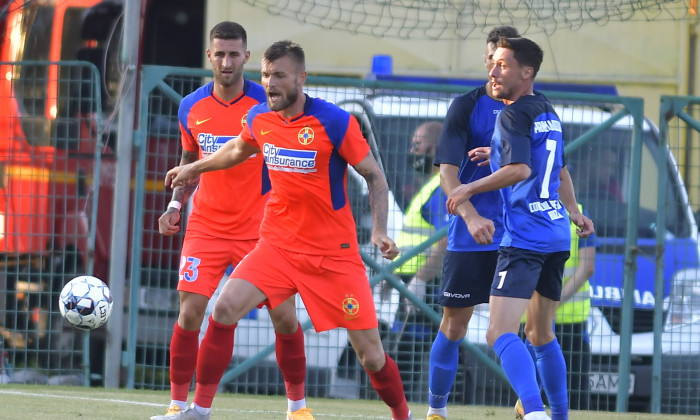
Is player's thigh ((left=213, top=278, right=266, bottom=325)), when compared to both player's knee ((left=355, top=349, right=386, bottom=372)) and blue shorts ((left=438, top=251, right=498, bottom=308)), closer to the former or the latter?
player's knee ((left=355, top=349, right=386, bottom=372))

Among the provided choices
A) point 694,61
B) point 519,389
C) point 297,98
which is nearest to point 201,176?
point 297,98

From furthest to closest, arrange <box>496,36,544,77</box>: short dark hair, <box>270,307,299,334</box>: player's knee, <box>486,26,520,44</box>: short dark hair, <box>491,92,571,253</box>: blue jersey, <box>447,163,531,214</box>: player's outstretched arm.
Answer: <box>486,26,520,44</box>: short dark hair → <box>270,307,299,334</box>: player's knee → <box>496,36,544,77</box>: short dark hair → <box>491,92,571,253</box>: blue jersey → <box>447,163,531,214</box>: player's outstretched arm

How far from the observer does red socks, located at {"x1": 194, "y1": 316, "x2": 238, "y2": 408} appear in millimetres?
6816

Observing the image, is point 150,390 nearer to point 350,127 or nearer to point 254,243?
point 254,243

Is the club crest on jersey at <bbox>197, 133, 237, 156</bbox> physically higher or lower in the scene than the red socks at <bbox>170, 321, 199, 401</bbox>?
higher

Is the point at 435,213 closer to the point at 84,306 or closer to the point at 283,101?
the point at 84,306

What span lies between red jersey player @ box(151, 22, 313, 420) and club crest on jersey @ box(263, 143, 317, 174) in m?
0.87

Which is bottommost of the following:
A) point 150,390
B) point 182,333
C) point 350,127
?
point 150,390

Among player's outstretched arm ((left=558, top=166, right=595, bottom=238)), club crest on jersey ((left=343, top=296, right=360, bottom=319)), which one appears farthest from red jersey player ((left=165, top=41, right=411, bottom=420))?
player's outstretched arm ((left=558, top=166, right=595, bottom=238))

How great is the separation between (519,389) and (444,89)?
12.0ft

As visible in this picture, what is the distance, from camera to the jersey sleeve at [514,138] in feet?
20.8

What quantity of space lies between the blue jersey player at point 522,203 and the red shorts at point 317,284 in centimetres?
67

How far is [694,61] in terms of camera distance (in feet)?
42.5

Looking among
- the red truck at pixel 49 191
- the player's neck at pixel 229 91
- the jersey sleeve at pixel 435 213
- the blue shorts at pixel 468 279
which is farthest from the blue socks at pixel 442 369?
the red truck at pixel 49 191
